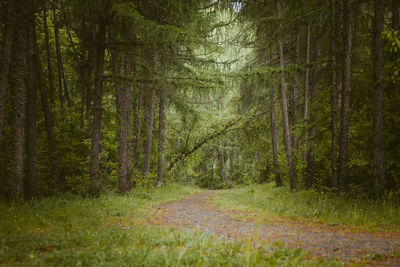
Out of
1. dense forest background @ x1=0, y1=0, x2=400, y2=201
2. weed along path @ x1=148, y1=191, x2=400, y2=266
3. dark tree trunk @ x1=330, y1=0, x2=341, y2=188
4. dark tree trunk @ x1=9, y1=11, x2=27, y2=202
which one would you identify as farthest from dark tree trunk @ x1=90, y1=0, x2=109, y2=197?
dark tree trunk @ x1=330, y1=0, x2=341, y2=188

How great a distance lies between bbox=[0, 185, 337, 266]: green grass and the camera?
3192 millimetres

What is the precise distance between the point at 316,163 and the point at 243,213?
5.56 m

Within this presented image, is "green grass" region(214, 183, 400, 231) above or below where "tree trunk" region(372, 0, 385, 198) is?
below

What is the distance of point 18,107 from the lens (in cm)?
803

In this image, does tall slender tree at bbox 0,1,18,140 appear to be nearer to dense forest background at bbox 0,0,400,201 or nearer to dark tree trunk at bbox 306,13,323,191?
dense forest background at bbox 0,0,400,201

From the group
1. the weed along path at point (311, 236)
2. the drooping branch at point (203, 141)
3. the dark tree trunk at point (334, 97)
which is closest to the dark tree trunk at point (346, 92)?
the dark tree trunk at point (334, 97)

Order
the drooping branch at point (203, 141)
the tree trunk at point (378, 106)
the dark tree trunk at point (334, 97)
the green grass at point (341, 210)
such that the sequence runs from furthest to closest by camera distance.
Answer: the drooping branch at point (203, 141) → the dark tree trunk at point (334, 97) → the tree trunk at point (378, 106) → the green grass at point (341, 210)

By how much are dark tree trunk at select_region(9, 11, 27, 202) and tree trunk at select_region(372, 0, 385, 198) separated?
11.2 m

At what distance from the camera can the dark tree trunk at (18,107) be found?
7.72 metres

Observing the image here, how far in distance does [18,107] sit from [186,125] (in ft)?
29.9

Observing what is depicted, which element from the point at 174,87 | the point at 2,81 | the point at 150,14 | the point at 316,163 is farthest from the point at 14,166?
the point at 316,163

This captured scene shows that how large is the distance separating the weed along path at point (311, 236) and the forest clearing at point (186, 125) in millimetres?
38

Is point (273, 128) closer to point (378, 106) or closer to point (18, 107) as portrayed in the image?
point (378, 106)

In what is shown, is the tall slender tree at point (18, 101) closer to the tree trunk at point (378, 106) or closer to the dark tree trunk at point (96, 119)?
the dark tree trunk at point (96, 119)
